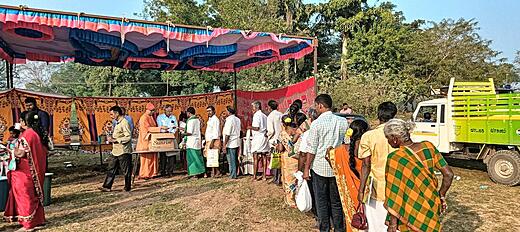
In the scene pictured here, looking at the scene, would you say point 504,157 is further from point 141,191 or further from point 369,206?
point 141,191

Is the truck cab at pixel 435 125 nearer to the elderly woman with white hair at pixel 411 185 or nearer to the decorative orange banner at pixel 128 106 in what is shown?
the decorative orange banner at pixel 128 106

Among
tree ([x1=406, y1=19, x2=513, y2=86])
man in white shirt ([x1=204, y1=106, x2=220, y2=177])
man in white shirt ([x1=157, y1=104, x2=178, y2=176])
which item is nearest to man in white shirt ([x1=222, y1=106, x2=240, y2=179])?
man in white shirt ([x1=204, y1=106, x2=220, y2=177])

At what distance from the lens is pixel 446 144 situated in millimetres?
9312

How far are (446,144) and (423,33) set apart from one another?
639 inches

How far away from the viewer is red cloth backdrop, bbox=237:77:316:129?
939 cm

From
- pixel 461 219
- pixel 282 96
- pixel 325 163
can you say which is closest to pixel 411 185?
pixel 325 163

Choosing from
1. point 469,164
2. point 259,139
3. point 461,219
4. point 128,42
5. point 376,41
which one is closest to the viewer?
point 461,219

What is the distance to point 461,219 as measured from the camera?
5809 millimetres

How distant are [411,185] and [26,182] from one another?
14.7 ft

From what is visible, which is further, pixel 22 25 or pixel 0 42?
pixel 0 42

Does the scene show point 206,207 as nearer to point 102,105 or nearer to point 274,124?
point 274,124

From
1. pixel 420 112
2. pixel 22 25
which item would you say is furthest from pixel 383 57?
pixel 22 25

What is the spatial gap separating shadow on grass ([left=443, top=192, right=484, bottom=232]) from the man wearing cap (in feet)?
18.4

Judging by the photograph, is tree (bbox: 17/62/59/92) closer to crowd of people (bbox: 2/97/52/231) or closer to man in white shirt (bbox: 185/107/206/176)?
man in white shirt (bbox: 185/107/206/176)
